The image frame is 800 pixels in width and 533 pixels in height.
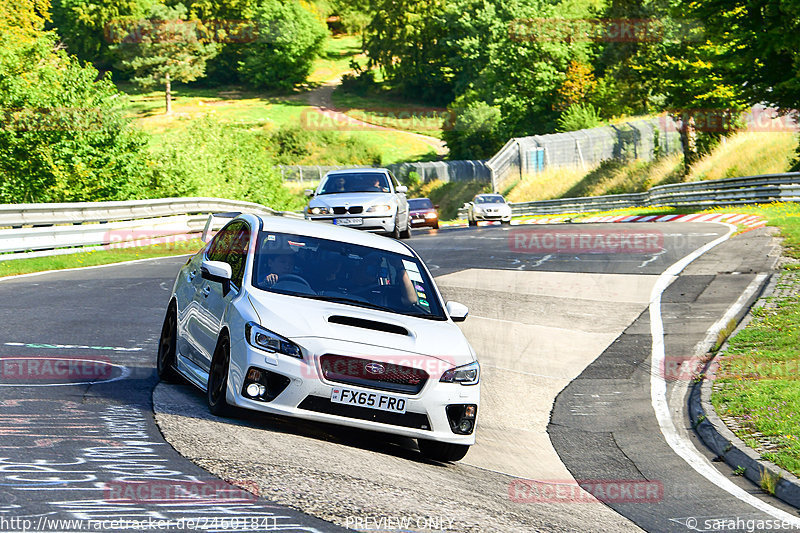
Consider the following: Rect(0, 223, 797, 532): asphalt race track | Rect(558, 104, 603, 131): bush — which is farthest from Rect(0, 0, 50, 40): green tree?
Rect(0, 223, 797, 532): asphalt race track

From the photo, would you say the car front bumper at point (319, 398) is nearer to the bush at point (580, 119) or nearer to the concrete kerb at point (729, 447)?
the concrete kerb at point (729, 447)

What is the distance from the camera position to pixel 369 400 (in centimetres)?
734

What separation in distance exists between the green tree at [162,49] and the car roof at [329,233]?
354ft

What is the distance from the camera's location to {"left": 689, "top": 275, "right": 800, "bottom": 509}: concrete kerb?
24.6 ft

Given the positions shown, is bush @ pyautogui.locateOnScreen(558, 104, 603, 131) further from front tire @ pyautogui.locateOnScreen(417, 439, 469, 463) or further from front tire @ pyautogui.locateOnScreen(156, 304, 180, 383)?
front tire @ pyautogui.locateOnScreen(417, 439, 469, 463)

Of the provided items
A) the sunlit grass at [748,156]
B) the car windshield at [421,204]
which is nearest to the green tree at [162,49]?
the car windshield at [421,204]

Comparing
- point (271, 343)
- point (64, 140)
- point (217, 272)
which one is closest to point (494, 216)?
point (64, 140)

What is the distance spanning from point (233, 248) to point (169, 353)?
1180 millimetres

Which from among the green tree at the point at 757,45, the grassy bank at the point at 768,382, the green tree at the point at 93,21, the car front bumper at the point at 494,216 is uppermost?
the green tree at the point at 93,21

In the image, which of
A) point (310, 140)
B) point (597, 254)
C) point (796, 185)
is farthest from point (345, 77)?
point (597, 254)

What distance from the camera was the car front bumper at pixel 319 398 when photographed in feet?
23.8

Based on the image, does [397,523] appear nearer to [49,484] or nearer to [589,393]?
[49,484]

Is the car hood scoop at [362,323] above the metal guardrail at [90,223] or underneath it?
above

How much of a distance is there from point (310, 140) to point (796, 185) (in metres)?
76.4
